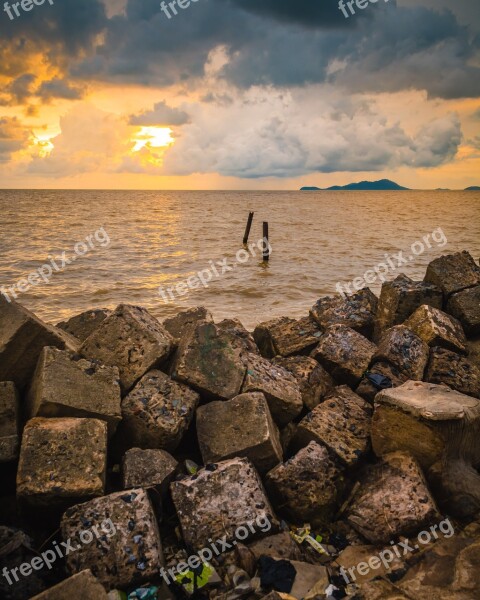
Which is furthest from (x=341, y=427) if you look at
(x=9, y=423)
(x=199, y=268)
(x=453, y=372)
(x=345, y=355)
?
(x=199, y=268)

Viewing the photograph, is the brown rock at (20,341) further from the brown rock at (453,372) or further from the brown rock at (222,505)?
the brown rock at (453,372)

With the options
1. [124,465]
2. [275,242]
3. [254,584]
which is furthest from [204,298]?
[275,242]

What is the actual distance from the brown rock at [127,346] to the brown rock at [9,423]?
76 centimetres

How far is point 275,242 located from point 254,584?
27.5m

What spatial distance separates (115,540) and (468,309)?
497 centimetres

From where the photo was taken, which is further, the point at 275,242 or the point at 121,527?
the point at 275,242

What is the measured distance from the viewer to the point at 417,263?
787 inches

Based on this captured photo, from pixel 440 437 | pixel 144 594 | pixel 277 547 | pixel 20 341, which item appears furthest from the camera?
pixel 20 341

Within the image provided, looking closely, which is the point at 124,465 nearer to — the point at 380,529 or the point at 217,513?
the point at 217,513

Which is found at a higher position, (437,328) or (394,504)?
(437,328)

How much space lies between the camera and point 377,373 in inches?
187

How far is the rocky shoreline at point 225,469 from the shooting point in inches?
113

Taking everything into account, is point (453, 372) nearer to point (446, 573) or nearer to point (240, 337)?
point (446, 573)

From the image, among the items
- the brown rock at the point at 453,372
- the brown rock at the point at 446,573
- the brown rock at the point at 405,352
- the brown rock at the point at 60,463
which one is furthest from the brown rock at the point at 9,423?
the brown rock at the point at 453,372
